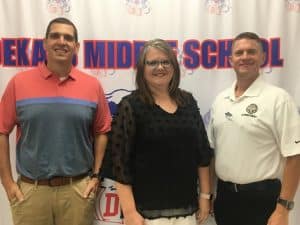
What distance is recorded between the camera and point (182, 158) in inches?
68.3

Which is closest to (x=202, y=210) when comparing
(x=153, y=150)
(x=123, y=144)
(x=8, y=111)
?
(x=153, y=150)

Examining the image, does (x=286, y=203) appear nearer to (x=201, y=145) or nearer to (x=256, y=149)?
(x=256, y=149)

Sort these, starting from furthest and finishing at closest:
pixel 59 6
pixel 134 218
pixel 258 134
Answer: pixel 59 6 < pixel 258 134 < pixel 134 218

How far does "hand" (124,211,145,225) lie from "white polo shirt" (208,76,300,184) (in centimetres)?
51

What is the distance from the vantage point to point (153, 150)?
170 centimetres

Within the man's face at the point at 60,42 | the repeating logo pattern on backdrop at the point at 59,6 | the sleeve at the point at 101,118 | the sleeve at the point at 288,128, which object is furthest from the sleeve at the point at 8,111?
the sleeve at the point at 288,128

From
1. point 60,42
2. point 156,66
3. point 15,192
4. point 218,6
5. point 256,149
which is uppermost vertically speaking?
point 218,6

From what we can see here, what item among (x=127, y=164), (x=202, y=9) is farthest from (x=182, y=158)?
(x=202, y=9)

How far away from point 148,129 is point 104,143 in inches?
16.3

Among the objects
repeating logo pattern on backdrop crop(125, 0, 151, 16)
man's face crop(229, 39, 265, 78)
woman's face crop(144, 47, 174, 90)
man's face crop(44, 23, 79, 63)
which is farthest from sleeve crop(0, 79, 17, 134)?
man's face crop(229, 39, 265, 78)

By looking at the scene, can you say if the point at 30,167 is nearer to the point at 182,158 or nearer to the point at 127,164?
the point at 127,164

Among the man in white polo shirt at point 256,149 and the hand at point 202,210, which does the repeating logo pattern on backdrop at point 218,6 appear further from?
the hand at point 202,210

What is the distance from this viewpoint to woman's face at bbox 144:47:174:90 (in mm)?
1708

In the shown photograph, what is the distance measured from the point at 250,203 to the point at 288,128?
16.4 inches
